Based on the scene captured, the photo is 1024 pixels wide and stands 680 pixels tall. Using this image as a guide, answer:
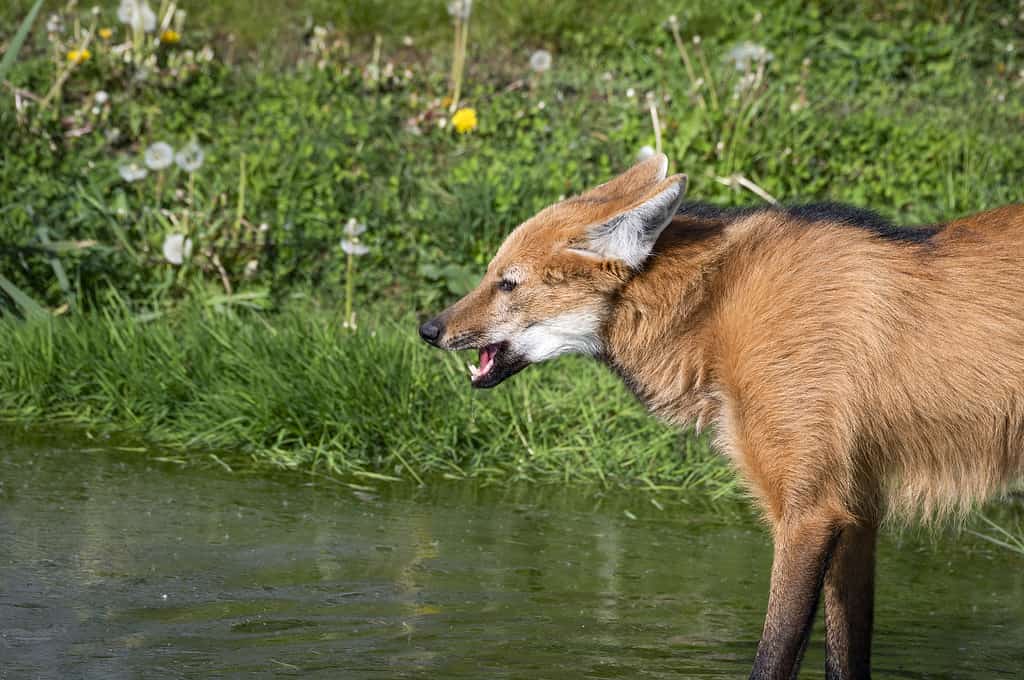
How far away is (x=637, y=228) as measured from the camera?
3.57m

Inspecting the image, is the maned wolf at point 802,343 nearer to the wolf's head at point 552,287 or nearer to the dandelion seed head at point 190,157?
the wolf's head at point 552,287

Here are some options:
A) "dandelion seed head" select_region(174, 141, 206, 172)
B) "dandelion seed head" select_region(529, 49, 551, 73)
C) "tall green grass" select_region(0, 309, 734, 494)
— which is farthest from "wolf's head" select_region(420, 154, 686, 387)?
"dandelion seed head" select_region(529, 49, 551, 73)

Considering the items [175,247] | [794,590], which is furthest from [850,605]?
[175,247]

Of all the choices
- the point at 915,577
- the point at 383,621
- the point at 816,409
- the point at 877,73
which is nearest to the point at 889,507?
the point at 816,409

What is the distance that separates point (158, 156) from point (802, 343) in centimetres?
372

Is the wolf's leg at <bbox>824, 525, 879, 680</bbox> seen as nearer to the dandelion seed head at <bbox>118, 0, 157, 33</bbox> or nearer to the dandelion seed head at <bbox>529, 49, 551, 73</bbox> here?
the dandelion seed head at <bbox>529, 49, 551, 73</bbox>

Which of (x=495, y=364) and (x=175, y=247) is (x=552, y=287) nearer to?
(x=495, y=364)

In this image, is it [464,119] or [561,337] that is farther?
[464,119]

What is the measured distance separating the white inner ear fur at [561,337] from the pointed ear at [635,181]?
34cm

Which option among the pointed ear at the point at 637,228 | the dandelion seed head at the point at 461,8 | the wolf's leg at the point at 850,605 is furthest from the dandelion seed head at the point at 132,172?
the wolf's leg at the point at 850,605

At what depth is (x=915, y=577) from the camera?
4539mm

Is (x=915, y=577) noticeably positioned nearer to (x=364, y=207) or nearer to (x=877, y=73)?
(x=364, y=207)

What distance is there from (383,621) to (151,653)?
2.15 feet

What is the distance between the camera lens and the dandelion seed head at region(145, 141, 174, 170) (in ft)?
20.4
